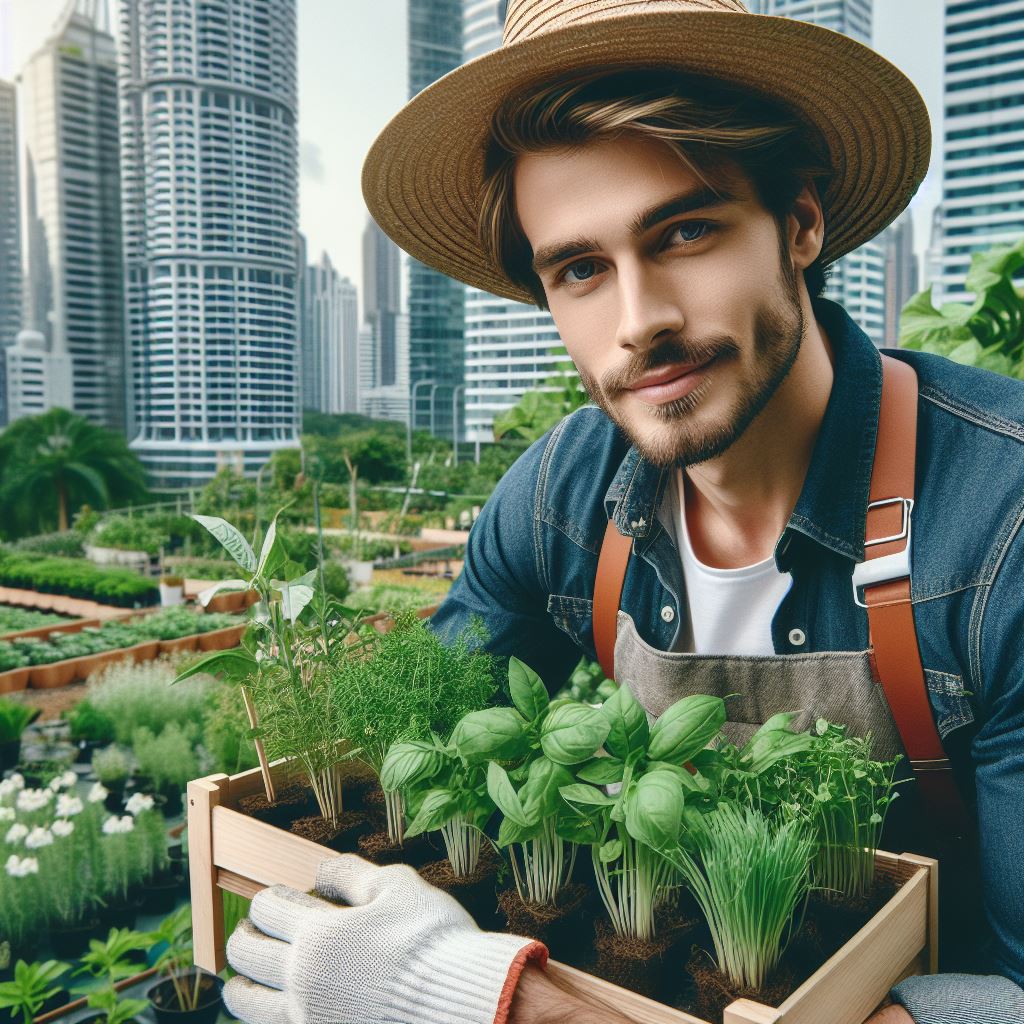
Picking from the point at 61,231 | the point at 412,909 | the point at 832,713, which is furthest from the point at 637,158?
the point at 61,231

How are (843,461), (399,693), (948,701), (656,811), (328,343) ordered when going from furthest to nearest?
(328,343), (843,461), (948,701), (399,693), (656,811)

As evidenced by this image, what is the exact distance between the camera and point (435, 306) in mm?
11977

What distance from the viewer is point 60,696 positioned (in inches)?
171

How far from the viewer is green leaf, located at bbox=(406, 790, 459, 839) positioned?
703 millimetres

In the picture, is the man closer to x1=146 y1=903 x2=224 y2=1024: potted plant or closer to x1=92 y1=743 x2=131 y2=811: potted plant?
x1=146 y1=903 x2=224 y2=1024: potted plant

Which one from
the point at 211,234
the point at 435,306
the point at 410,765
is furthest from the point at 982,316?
the point at 211,234

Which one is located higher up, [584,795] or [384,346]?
[384,346]

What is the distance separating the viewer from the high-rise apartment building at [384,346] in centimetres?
1169

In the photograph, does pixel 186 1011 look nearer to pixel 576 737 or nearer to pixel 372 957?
pixel 372 957

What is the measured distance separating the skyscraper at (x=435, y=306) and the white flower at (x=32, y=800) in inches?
362

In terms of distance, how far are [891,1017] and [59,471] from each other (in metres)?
12.5

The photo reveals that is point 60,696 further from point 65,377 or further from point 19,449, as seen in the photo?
point 65,377

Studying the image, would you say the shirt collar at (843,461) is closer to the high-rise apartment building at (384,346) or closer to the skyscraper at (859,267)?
the skyscraper at (859,267)

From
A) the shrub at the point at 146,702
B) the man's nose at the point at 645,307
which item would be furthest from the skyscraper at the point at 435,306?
the man's nose at the point at 645,307
